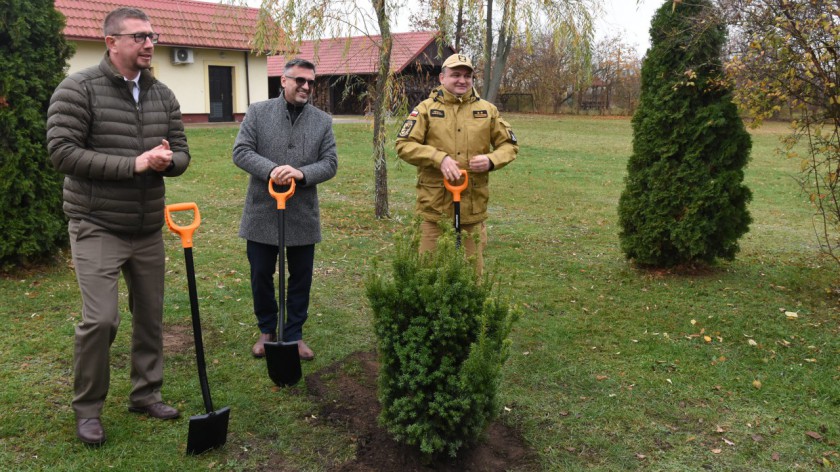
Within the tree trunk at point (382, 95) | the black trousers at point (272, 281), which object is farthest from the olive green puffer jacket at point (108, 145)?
the tree trunk at point (382, 95)

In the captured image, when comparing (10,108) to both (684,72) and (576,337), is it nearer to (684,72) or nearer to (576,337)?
(576,337)

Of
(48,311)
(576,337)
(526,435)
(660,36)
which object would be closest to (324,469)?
(526,435)

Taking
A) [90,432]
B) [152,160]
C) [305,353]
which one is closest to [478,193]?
[305,353]

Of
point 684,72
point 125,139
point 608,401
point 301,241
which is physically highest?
point 684,72

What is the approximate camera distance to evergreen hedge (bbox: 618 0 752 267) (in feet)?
21.9

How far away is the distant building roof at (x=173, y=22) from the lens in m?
20.0

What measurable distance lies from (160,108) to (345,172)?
11209mm

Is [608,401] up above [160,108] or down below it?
below

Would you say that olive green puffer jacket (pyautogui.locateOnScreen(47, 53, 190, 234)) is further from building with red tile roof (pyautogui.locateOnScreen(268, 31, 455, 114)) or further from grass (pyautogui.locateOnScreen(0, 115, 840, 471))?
building with red tile roof (pyautogui.locateOnScreen(268, 31, 455, 114))

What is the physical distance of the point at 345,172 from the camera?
589 inches

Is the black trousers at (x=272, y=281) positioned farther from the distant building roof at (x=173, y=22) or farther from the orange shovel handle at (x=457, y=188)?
the distant building roof at (x=173, y=22)

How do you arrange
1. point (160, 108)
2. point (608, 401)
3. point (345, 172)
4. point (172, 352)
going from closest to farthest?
point (160, 108) → point (608, 401) → point (172, 352) → point (345, 172)

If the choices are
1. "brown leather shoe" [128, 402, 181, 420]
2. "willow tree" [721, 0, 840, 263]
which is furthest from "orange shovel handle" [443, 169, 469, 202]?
"willow tree" [721, 0, 840, 263]

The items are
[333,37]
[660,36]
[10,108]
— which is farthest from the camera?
[333,37]
